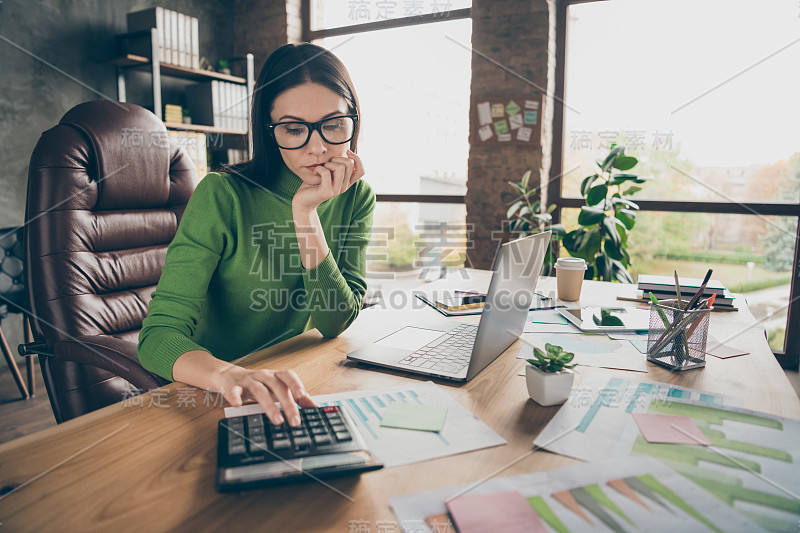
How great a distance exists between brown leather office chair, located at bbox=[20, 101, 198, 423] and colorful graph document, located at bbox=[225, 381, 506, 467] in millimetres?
512

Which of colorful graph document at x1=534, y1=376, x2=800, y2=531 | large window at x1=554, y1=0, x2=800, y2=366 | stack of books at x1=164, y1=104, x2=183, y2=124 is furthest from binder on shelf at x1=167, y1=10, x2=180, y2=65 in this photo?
colorful graph document at x1=534, y1=376, x2=800, y2=531

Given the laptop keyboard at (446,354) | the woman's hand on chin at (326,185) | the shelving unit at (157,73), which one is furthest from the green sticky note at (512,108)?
the laptop keyboard at (446,354)

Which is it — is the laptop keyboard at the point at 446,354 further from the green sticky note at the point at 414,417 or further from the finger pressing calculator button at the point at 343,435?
the finger pressing calculator button at the point at 343,435

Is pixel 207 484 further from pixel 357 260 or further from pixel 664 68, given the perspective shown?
pixel 664 68

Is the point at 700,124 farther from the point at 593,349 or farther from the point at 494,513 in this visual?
the point at 494,513

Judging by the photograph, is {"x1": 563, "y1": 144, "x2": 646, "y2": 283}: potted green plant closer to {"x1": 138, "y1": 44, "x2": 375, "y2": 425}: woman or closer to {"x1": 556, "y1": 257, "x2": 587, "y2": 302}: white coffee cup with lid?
{"x1": 556, "y1": 257, "x2": 587, "y2": 302}: white coffee cup with lid

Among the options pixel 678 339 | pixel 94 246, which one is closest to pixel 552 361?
pixel 678 339

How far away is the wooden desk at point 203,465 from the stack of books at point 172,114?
2948mm

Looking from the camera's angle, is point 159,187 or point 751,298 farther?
point 751,298

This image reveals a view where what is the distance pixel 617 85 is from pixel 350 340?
281 centimetres

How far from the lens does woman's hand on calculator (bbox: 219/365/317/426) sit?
665 millimetres

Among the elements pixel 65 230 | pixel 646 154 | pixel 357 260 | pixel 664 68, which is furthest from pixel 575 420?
pixel 664 68

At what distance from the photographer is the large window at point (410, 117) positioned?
3.59 meters

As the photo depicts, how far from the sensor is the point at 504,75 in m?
3.18
